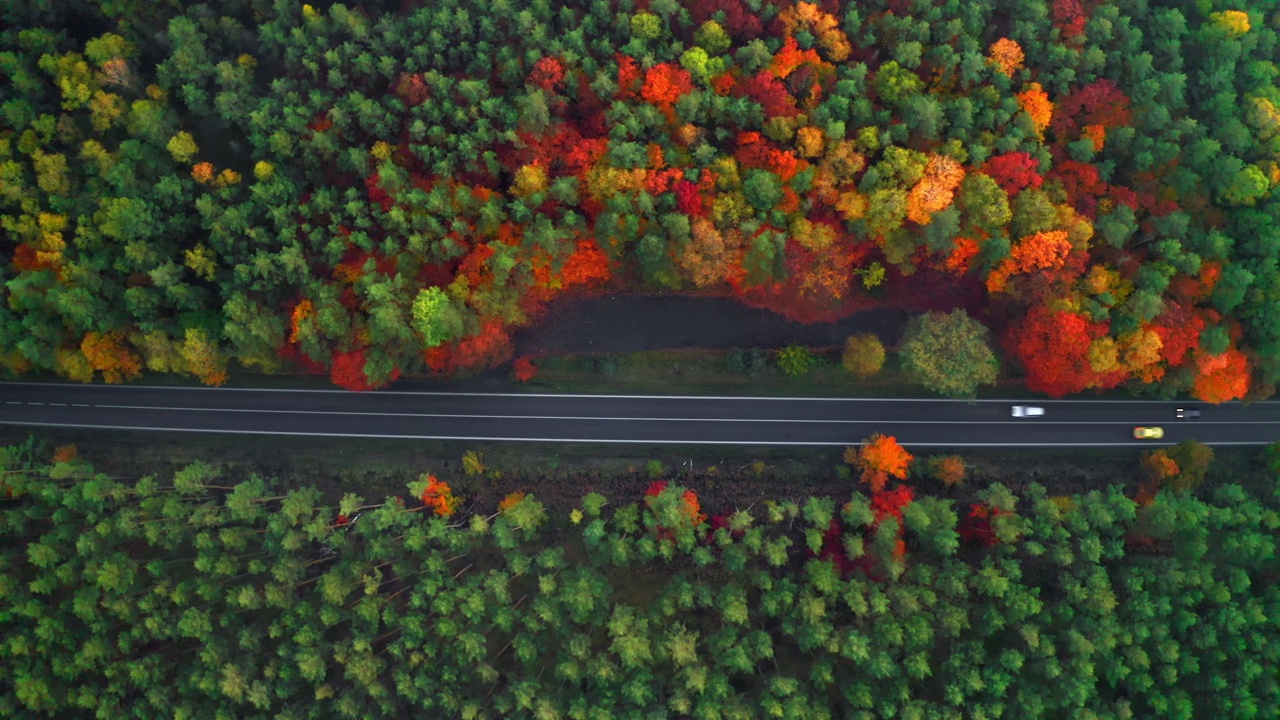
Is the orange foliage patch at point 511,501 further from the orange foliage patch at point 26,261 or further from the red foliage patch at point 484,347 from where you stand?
the orange foliage patch at point 26,261

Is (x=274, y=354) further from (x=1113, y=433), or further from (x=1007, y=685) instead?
(x=1113, y=433)

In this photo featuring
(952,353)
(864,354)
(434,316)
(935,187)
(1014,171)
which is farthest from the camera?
(864,354)

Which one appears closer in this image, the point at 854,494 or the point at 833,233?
the point at 833,233

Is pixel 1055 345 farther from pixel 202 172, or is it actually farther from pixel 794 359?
pixel 202 172

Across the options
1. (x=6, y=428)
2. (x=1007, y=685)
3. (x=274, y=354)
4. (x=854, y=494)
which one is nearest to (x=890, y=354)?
(x=854, y=494)

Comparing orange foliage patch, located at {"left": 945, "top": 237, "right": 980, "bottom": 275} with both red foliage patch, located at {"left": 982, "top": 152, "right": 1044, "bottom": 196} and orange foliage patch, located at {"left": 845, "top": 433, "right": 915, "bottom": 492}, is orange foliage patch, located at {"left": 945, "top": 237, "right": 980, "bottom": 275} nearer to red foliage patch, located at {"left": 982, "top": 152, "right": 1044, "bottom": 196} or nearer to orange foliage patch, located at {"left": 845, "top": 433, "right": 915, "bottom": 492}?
red foliage patch, located at {"left": 982, "top": 152, "right": 1044, "bottom": 196}

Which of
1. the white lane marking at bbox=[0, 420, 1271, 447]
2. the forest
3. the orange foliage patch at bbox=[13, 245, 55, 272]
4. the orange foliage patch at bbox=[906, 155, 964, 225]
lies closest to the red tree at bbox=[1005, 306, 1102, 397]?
the forest

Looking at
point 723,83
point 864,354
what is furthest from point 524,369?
point 864,354
